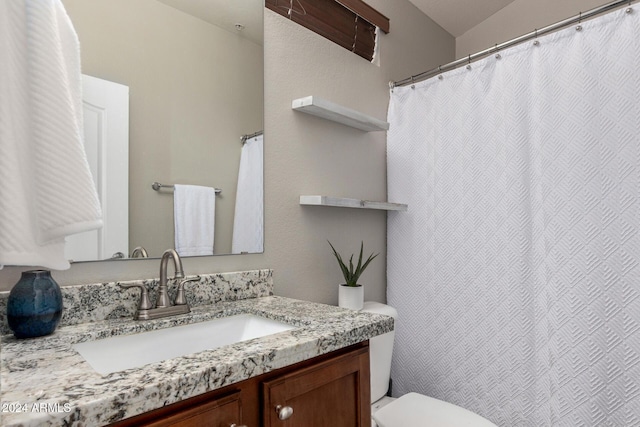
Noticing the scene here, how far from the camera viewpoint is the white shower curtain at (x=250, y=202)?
1352 mm

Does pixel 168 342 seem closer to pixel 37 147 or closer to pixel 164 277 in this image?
pixel 164 277

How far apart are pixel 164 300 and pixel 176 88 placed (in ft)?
2.11

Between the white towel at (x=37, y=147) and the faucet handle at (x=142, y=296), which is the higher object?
the white towel at (x=37, y=147)

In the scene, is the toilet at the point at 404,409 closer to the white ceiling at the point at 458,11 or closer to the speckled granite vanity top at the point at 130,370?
the speckled granite vanity top at the point at 130,370

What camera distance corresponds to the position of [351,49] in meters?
1.84

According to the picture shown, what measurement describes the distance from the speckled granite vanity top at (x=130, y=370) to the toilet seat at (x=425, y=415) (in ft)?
1.83

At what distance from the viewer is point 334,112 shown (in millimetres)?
1575

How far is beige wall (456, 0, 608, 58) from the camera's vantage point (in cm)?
234

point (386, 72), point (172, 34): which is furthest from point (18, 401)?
point (386, 72)

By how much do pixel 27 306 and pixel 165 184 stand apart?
477 millimetres

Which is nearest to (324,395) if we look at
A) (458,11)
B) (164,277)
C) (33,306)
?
(164,277)

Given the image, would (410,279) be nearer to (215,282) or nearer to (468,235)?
(468,235)

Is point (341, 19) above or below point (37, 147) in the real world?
above

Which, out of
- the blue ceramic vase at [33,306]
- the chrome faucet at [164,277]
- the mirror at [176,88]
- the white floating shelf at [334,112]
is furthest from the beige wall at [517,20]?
the blue ceramic vase at [33,306]
